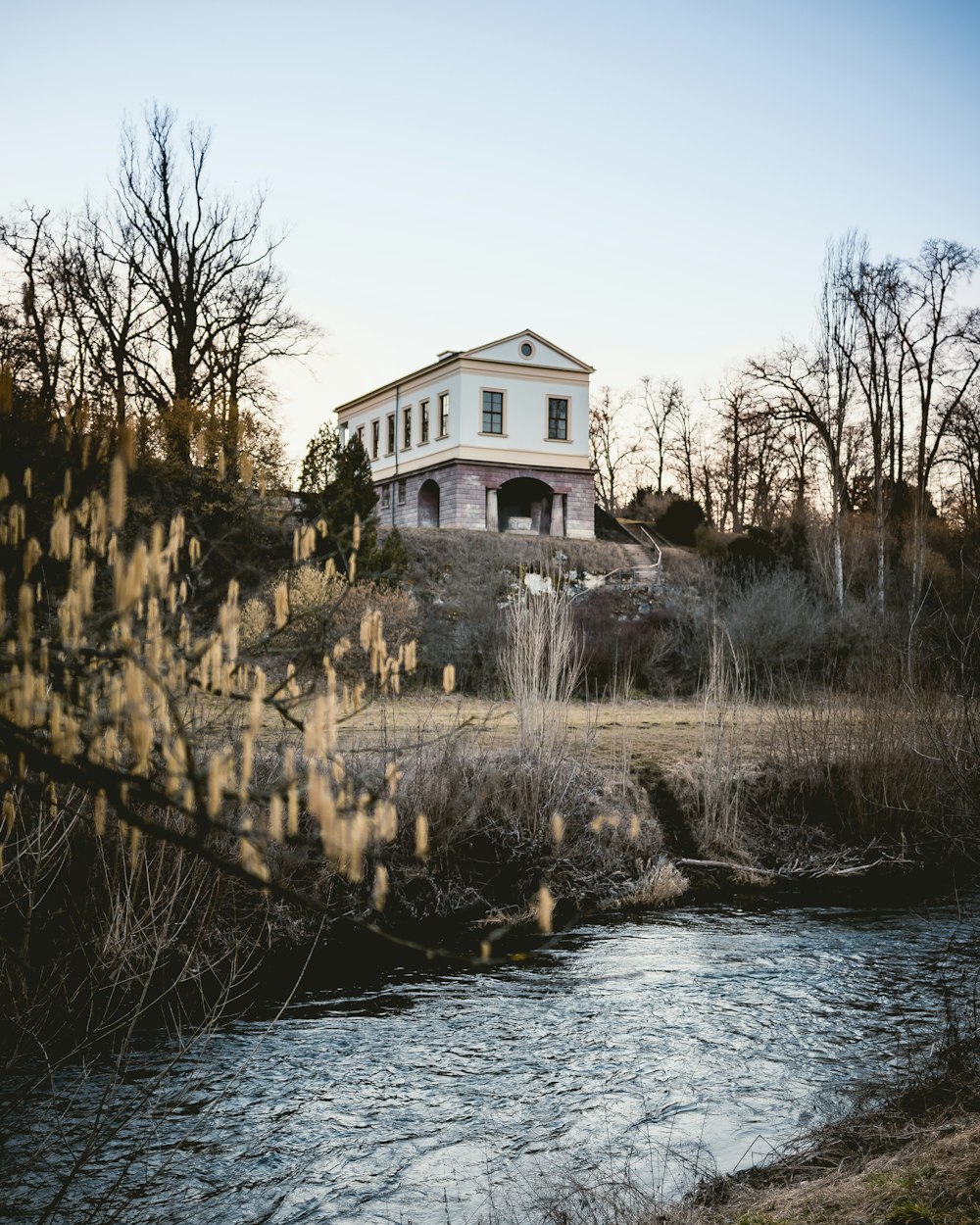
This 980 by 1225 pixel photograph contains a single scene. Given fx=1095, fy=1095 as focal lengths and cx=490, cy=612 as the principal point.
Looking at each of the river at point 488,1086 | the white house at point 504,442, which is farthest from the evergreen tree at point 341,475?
the river at point 488,1086

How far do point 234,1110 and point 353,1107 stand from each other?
0.69 metres

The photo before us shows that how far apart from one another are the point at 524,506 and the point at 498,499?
1.12 metres

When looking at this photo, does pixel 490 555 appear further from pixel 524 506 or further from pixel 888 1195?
pixel 888 1195

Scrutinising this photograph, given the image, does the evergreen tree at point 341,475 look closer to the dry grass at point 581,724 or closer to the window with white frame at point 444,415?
the dry grass at point 581,724

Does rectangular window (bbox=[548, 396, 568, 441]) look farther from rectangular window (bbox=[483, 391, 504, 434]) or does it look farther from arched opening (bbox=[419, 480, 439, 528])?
arched opening (bbox=[419, 480, 439, 528])

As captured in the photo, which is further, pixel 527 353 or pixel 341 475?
pixel 527 353

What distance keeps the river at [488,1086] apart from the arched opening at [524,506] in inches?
1254

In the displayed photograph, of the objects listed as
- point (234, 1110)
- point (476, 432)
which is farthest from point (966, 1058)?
point (476, 432)

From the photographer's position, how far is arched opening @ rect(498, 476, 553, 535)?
41156 mm

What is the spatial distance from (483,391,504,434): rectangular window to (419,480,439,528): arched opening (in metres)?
3.69

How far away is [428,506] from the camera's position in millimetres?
42375

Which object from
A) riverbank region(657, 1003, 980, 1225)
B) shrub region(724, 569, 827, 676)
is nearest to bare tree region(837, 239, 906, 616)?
shrub region(724, 569, 827, 676)

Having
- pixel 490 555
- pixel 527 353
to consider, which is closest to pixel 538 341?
pixel 527 353

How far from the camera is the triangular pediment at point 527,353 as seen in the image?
3953 centimetres
